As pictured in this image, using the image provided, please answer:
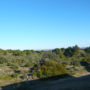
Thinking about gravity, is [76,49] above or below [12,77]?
above

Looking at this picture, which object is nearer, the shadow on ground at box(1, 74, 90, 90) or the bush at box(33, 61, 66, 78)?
the shadow on ground at box(1, 74, 90, 90)

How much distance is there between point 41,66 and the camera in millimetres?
22016

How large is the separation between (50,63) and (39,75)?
287 cm

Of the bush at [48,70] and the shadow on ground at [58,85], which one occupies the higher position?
the bush at [48,70]

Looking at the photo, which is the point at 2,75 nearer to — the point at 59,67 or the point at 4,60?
the point at 59,67

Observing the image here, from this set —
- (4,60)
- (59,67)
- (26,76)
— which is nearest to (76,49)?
(4,60)

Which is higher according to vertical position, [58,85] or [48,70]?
[48,70]

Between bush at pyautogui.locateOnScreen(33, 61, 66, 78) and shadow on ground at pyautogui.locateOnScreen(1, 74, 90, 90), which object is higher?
bush at pyautogui.locateOnScreen(33, 61, 66, 78)

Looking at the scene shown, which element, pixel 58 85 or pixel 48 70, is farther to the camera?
pixel 48 70

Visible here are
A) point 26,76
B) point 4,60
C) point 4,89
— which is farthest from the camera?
point 4,60

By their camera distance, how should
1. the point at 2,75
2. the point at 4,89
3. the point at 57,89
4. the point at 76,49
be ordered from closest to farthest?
1. the point at 57,89
2. the point at 4,89
3. the point at 2,75
4. the point at 76,49

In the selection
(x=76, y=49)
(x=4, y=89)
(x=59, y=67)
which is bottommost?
(x=4, y=89)

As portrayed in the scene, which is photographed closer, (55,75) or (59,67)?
(55,75)

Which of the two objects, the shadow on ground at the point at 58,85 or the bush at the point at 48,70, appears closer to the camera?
the shadow on ground at the point at 58,85
